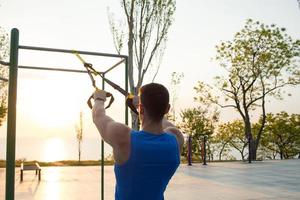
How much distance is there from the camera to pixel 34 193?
7.95 metres

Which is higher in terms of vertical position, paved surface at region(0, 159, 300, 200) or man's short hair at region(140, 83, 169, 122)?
man's short hair at region(140, 83, 169, 122)

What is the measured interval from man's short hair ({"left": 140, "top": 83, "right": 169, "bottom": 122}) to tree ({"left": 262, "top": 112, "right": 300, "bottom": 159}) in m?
27.1

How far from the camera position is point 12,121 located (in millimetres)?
3264

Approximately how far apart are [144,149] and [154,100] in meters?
0.23

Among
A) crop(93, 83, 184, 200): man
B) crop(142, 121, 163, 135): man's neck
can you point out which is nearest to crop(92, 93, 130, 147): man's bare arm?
crop(93, 83, 184, 200): man

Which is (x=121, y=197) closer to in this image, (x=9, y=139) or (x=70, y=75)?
(x=9, y=139)

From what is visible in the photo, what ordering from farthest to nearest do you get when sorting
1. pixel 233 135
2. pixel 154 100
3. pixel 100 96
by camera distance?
pixel 233 135 → pixel 100 96 → pixel 154 100

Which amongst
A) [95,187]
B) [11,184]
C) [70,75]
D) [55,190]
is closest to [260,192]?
[95,187]

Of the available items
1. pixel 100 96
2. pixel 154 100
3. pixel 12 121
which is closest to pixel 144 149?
pixel 154 100

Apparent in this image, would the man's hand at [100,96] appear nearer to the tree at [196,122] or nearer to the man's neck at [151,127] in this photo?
the man's neck at [151,127]

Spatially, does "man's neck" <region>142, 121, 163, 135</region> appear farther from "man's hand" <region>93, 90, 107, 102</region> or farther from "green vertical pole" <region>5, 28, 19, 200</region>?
"green vertical pole" <region>5, 28, 19, 200</region>

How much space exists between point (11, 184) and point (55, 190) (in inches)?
216

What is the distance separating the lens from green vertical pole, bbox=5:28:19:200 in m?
→ 3.17

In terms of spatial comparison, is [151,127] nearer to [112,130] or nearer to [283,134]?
[112,130]
